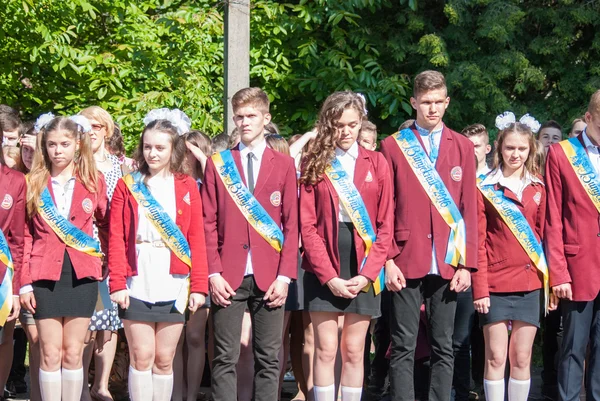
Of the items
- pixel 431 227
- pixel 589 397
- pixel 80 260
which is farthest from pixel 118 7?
pixel 589 397

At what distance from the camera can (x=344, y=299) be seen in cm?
552

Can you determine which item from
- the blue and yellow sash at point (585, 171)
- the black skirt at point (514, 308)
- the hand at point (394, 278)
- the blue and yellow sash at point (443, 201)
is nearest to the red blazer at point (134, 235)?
the hand at point (394, 278)

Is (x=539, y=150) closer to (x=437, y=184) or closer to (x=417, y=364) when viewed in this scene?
(x=437, y=184)

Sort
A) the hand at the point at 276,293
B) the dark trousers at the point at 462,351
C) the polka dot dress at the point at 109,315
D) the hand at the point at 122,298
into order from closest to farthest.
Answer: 1. the hand at the point at 122,298
2. the hand at the point at 276,293
3. the polka dot dress at the point at 109,315
4. the dark trousers at the point at 462,351

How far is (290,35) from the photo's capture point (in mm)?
9461

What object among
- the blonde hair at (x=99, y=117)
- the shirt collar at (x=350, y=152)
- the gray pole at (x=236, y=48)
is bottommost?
the shirt collar at (x=350, y=152)

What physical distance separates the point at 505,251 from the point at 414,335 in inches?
30.8

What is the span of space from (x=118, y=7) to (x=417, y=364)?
448cm

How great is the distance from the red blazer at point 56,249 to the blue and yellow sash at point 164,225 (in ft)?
1.13

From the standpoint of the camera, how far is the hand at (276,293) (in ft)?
17.9

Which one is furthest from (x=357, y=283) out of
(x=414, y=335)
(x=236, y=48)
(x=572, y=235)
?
(x=236, y=48)

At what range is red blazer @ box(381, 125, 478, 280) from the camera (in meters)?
5.59

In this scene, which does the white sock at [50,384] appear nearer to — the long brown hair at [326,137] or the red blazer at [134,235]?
the red blazer at [134,235]

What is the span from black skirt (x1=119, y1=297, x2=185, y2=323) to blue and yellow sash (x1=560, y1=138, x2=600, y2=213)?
8.25 feet
